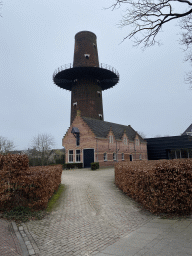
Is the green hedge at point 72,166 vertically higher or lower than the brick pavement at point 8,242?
higher

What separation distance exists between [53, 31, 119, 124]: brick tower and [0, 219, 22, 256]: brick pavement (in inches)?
1111

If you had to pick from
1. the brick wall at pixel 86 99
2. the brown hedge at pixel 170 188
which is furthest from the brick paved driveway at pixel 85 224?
the brick wall at pixel 86 99

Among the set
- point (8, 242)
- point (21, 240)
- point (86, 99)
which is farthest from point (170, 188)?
point (86, 99)

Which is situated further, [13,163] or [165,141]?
[165,141]

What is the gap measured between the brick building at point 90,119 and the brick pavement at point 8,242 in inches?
849

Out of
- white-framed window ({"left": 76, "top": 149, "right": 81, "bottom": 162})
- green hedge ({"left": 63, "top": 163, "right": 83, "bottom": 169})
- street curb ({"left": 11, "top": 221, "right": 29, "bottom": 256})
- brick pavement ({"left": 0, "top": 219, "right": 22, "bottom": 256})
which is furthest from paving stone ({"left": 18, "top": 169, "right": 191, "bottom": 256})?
white-framed window ({"left": 76, "top": 149, "right": 81, "bottom": 162})

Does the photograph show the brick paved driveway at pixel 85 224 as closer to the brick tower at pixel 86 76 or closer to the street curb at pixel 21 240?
the street curb at pixel 21 240

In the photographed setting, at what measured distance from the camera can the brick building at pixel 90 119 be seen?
2886 centimetres

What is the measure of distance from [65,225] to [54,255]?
6.57 ft

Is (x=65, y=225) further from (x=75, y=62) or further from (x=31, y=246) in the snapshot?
(x=75, y=62)

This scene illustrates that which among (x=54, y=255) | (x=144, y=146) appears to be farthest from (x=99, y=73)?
(x=54, y=255)

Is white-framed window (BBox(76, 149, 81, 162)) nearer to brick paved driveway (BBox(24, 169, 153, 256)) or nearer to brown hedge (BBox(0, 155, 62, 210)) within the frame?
brick paved driveway (BBox(24, 169, 153, 256))

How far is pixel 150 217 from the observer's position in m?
7.13

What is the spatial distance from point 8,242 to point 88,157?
76.1 ft
